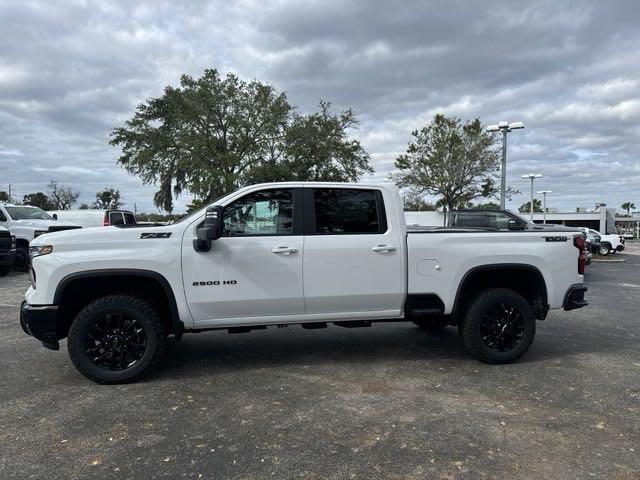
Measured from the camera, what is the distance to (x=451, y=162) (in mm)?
35031

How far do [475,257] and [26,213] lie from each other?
53.5ft

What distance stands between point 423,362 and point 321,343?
1.38 meters

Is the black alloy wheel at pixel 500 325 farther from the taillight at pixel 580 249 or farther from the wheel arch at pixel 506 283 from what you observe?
the taillight at pixel 580 249

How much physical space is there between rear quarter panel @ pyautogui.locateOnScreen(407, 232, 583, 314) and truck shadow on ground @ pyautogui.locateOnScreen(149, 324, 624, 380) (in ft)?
2.68

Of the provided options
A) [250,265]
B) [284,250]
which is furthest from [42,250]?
[284,250]

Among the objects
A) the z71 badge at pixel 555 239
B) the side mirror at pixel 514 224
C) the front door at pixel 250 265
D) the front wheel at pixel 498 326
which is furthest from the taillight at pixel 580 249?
the side mirror at pixel 514 224

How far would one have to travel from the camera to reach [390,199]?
5418mm

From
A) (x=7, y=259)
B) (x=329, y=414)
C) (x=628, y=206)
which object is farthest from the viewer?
(x=628, y=206)

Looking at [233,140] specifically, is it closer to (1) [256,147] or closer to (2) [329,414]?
(1) [256,147]

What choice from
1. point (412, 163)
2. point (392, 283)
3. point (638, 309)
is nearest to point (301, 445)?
point (392, 283)

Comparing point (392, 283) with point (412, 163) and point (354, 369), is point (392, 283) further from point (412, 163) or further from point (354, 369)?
point (412, 163)

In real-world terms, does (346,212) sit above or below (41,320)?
above

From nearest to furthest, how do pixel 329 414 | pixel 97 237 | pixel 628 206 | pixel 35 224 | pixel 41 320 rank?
pixel 329 414 → pixel 41 320 → pixel 97 237 → pixel 35 224 → pixel 628 206

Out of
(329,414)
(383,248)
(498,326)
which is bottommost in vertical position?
(329,414)
